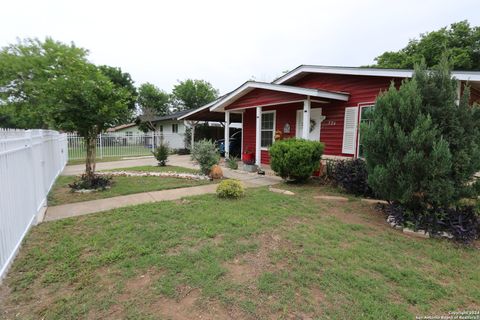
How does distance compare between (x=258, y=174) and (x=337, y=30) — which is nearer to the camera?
(x=258, y=174)

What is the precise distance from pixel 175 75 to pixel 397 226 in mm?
43525

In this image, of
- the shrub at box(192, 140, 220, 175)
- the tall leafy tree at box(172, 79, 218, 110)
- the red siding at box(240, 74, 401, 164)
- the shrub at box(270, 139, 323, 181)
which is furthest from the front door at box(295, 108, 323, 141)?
the tall leafy tree at box(172, 79, 218, 110)

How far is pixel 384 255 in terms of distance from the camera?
3.05 metres

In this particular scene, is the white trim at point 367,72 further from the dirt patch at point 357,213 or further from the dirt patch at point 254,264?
the dirt patch at point 254,264

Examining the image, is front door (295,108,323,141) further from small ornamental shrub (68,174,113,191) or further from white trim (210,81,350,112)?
small ornamental shrub (68,174,113,191)

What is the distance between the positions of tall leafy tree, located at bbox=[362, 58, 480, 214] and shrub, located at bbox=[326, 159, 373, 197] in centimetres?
162

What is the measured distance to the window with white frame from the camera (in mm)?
10062

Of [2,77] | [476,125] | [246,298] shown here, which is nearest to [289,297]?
[246,298]

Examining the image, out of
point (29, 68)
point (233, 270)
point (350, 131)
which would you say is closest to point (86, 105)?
point (233, 270)

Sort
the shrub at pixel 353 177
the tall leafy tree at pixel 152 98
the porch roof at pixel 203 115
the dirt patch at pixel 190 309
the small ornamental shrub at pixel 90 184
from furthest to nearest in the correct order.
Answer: the tall leafy tree at pixel 152 98
the porch roof at pixel 203 115
the small ornamental shrub at pixel 90 184
the shrub at pixel 353 177
the dirt patch at pixel 190 309

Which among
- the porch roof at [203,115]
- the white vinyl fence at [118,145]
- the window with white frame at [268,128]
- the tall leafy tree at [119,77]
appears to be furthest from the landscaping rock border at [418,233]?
the tall leafy tree at [119,77]

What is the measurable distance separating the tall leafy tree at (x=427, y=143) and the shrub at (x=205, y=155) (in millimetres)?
4864

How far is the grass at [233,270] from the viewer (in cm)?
209

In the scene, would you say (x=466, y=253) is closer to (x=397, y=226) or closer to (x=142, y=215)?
(x=397, y=226)
